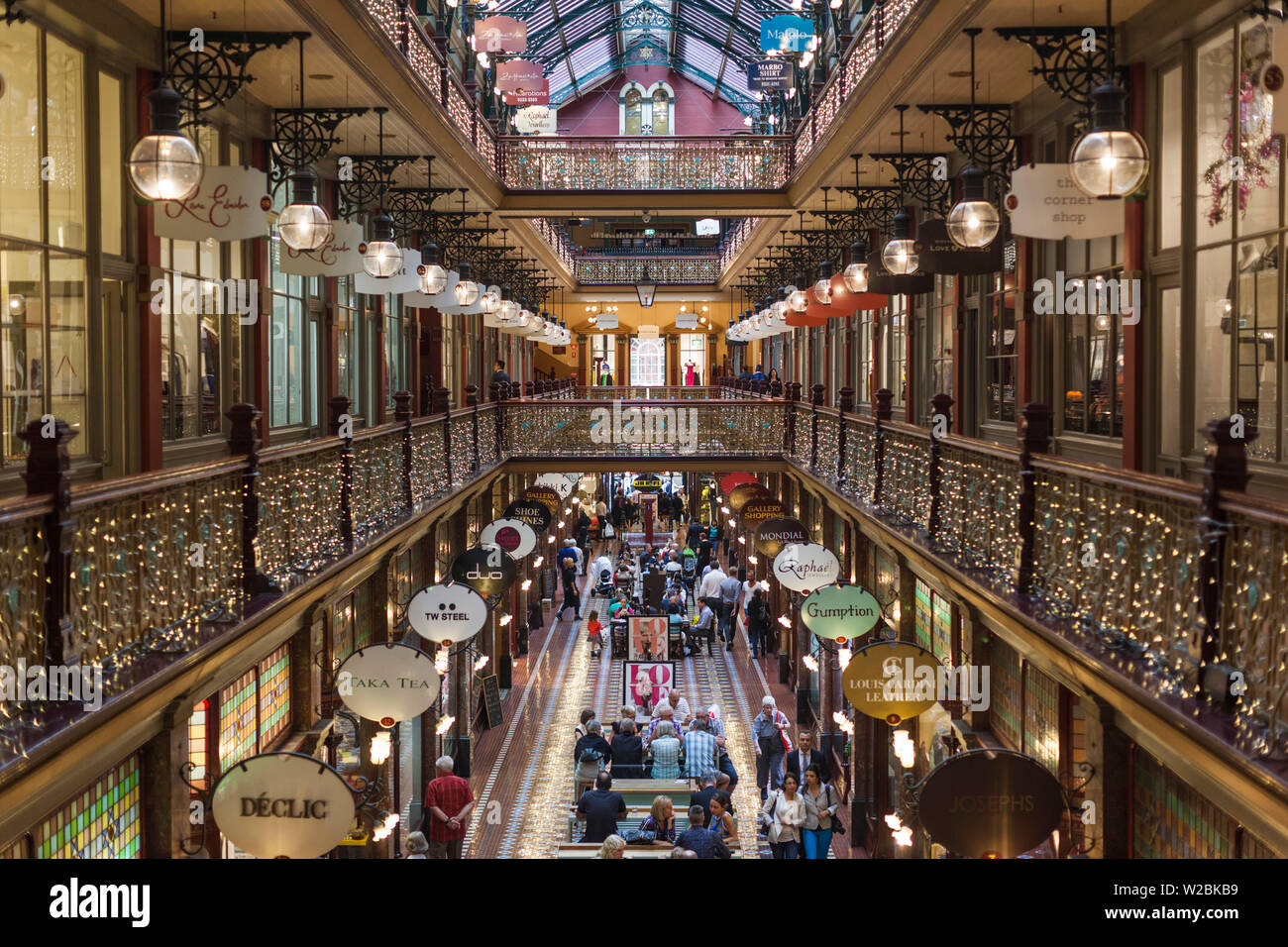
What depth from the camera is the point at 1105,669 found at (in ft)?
17.5

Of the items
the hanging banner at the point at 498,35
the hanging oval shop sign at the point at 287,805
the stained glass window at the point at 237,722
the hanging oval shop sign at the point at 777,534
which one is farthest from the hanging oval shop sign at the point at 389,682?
the hanging banner at the point at 498,35

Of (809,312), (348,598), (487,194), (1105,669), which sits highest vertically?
(487,194)

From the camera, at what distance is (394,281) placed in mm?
12094

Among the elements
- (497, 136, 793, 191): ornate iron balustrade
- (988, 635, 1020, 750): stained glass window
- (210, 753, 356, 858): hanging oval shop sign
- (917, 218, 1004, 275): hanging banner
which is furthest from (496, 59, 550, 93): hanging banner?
(210, 753, 356, 858): hanging oval shop sign

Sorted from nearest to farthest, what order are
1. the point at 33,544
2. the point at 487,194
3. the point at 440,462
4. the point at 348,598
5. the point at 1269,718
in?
the point at 1269,718, the point at 33,544, the point at 348,598, the point at 440,462, the point at 487,194

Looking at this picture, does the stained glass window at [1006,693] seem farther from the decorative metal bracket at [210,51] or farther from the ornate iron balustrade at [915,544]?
the decorative metal bracket at [210,51]

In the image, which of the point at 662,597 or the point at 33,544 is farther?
the point at 662,597

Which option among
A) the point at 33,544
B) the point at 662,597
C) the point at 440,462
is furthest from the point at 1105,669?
the point at 662,597

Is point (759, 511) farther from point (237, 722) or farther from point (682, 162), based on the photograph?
point (237, 722)

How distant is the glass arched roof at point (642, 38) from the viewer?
90.5 feet
